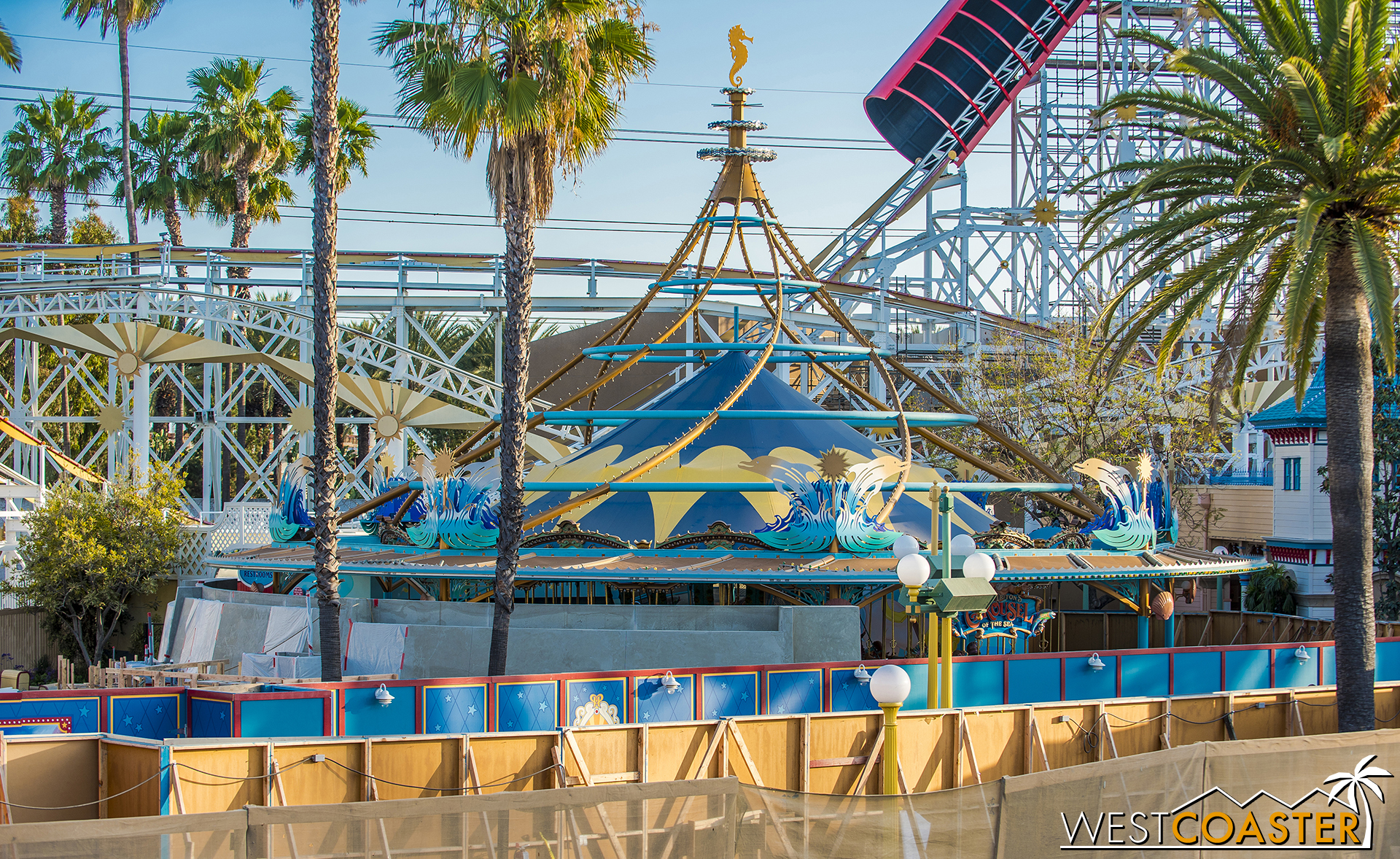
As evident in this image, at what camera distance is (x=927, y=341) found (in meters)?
51.4

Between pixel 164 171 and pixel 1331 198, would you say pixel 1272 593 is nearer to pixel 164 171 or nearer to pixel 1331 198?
pixel 1331 198

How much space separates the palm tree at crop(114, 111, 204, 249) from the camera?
48.7 m

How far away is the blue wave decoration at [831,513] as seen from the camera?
2116cm

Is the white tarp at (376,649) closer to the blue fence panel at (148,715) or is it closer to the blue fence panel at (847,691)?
the blue fence panel at (148,715)

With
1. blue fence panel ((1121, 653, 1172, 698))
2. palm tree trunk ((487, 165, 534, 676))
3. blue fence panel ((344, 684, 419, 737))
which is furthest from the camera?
blue fence panel ((1121, 653, 1172, 698))

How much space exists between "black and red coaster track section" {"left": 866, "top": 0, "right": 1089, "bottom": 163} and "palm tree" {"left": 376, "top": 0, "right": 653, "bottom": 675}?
114ft

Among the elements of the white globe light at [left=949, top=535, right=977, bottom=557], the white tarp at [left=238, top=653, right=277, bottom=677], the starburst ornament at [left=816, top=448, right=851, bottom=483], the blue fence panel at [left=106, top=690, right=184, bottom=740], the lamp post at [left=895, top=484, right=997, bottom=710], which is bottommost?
the white tarp at [left=238, top=653, right=277, bottom=677]

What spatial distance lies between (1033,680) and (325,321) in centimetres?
1094

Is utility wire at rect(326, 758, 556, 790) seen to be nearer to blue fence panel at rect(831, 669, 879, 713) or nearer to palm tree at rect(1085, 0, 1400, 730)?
blue fence panel at rect(831, 669, 879, 713)

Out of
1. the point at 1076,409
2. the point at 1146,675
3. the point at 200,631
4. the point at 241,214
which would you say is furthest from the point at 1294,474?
the point at 241,214

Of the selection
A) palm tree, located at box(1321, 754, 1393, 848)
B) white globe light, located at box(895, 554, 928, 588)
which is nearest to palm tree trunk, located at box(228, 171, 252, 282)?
white globe light, located at box(895, 554, 928, 588)

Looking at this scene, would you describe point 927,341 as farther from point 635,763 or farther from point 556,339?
point 635,763

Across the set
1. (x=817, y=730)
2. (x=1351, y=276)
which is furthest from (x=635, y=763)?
(x=1351, y=276)

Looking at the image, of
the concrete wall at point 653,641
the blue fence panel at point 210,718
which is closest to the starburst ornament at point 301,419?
the concrete wall at point 653,641
